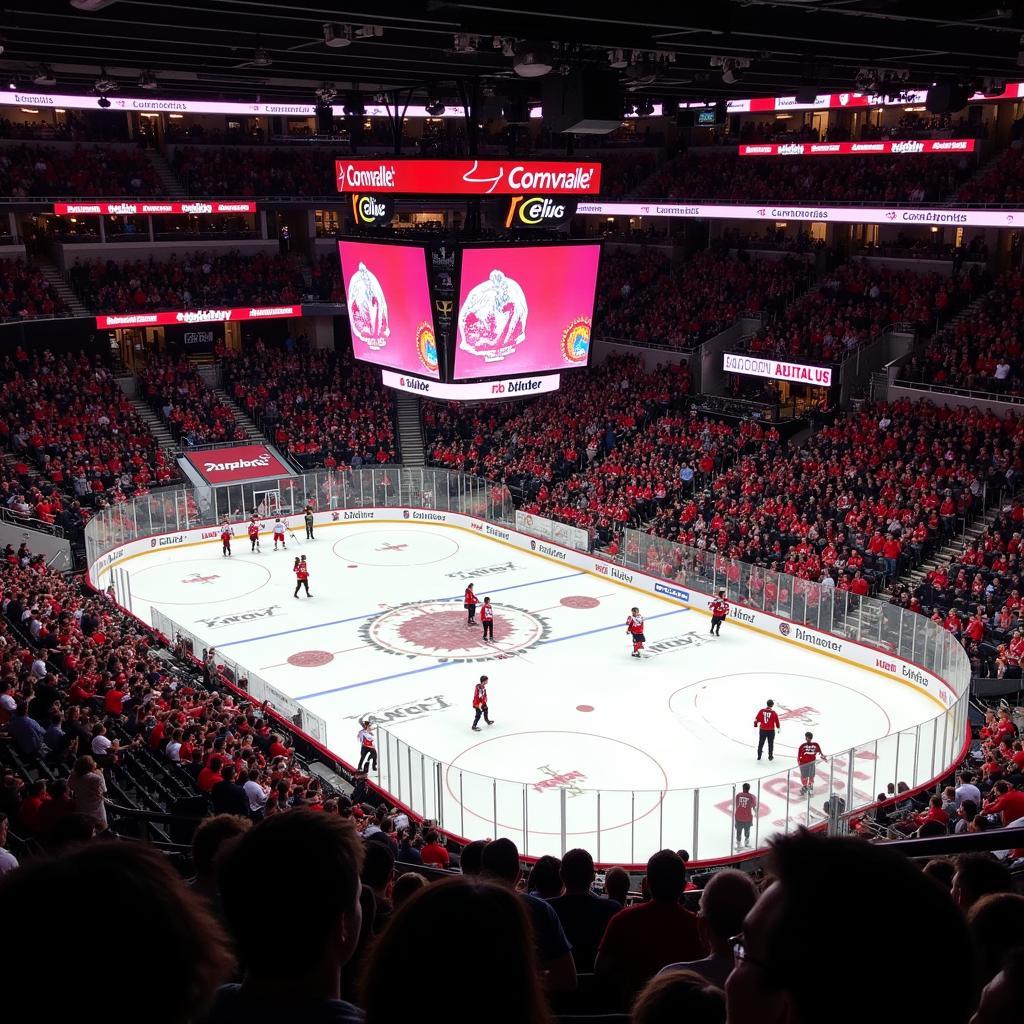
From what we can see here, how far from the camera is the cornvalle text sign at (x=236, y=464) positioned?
3744 centimetres

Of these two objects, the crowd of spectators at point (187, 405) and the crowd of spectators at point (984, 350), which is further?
the crowd of spectators at point (187, 405)

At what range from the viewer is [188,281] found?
1748 inches

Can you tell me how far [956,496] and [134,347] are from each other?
107 ft

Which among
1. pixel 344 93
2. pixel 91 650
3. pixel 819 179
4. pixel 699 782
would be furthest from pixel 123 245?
pixel 699 782

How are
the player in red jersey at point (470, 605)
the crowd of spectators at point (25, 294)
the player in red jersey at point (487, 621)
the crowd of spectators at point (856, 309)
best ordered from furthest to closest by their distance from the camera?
the crowd of spectators at point (25, 294) < the crowd of spectators at point (856, 309) < the player in red jersey at point (470, 605) < the player in red jersey at point (487, 621)

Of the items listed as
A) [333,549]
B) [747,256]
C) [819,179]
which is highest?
[819,179]

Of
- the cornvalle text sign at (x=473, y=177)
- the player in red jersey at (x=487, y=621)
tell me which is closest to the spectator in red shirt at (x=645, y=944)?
the cornvalle text sign at (x=473, y=177)

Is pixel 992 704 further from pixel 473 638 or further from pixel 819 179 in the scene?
pixel 819 179

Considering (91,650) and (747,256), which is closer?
(91,650)

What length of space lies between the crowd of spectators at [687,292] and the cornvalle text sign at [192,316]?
13041 mm

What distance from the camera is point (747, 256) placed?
43781 millimetres

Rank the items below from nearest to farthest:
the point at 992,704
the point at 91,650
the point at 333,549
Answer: the point at 91,650, the point at 992,704, the point at 333,549

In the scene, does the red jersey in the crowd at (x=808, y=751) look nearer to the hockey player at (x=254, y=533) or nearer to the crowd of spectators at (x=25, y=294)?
the hockey player at (x=254, y=533)

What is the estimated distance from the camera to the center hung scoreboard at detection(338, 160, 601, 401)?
22.7 m
